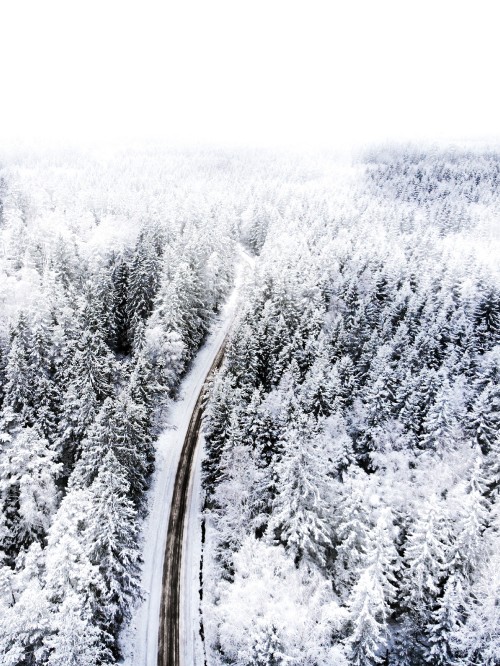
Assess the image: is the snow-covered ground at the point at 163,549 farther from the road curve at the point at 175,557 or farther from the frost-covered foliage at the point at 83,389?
the frost-covered foliage at the point at 83,389

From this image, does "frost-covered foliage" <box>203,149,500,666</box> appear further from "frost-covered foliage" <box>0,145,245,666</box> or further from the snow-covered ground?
"frost-covered foliage" <box>0,145,245,666</box>

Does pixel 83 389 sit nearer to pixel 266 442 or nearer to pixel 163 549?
pixel 163 549

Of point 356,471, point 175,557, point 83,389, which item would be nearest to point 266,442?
point 356,471

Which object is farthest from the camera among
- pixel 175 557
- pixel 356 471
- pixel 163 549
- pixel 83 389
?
pixel 83 389

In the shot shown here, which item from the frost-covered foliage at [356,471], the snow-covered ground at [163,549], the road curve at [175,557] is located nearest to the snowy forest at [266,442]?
the frost-covered foliage at [356,471]

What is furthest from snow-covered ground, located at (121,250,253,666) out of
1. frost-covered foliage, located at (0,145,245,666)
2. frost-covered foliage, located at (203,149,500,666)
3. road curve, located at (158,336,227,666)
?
frost-covered foliage, located at (0,145,245,666)

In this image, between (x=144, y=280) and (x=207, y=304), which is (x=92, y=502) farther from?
(x=207, y=304)
